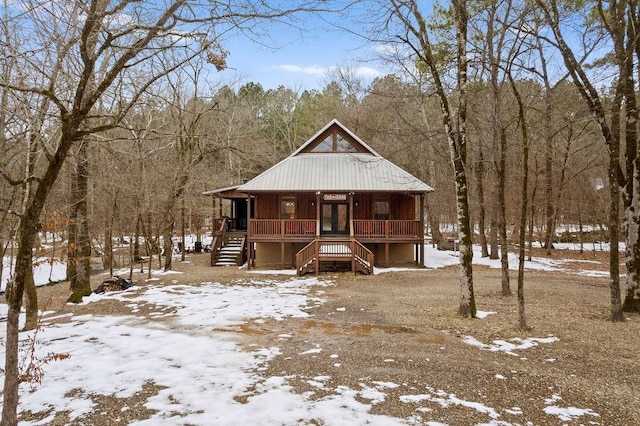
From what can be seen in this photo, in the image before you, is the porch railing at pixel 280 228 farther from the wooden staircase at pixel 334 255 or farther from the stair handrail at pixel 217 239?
the stair handrail at pixel 217 239

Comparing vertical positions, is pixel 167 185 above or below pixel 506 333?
above

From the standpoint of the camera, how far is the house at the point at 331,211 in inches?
709

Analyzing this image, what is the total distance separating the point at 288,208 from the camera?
20359 mm

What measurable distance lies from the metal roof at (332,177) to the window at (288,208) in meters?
1.39

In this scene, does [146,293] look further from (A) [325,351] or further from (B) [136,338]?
(A) [325,351]

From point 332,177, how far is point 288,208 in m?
2.95

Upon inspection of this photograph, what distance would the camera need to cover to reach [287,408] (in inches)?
181

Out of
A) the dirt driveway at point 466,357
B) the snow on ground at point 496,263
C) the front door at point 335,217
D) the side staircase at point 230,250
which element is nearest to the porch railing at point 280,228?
the front door at point 335,217

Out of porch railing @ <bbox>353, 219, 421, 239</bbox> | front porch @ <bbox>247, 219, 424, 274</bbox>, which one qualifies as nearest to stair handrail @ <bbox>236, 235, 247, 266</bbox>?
front porch @ <bbox>247, 219, 424, 274</bbox>

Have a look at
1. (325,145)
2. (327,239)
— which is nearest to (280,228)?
(327,239)

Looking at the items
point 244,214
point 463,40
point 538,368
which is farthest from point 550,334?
point 244,214

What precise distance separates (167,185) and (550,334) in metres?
16.5

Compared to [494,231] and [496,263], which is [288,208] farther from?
[494,231]

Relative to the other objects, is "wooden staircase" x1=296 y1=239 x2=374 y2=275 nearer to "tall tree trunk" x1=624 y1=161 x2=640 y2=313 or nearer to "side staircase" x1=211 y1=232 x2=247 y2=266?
"side staircase" x1=211 y1=232 x2=247 y2=266
